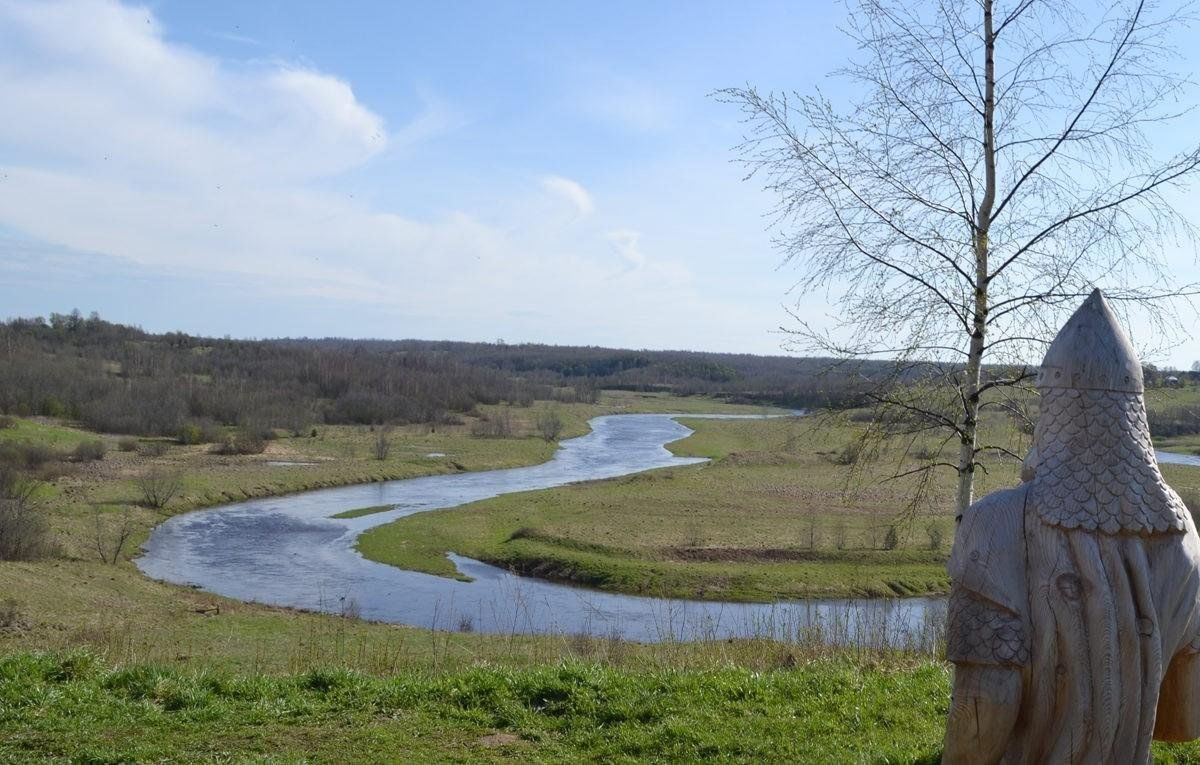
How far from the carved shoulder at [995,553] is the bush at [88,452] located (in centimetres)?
5645

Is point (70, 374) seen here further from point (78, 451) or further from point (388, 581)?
point (388, 581)

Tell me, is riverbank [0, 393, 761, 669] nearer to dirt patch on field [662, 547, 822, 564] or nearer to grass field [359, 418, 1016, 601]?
grass field [359, 418, 1016, 601]

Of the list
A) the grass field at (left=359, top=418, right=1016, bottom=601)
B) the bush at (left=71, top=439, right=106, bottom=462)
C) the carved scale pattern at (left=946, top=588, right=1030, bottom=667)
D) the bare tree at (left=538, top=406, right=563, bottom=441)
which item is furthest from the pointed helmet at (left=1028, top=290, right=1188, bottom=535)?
the bare tree at (left=538, top=406, right=563, bottom=441)

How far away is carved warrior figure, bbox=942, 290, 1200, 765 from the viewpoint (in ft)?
11.0

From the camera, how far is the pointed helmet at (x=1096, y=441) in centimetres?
348

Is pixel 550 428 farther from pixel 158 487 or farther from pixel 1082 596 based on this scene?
pixel 1082 596

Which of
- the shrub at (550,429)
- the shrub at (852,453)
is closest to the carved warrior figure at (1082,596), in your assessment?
the shrub at (852,453)

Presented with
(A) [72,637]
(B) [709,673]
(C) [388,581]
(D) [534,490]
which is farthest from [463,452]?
(B) [709,673]

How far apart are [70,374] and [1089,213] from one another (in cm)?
9085

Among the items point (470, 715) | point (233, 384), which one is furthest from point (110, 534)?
point (233, 384)

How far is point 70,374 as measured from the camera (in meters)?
84.2

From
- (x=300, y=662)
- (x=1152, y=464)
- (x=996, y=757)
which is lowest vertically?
(x=300, y=662)

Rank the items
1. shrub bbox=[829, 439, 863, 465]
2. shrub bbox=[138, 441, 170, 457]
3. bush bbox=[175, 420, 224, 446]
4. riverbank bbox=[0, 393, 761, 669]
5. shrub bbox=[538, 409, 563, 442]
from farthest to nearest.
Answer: shrub bbox=[538, 409, 563, 442] < bush bbox=[175, 420, 224, 446] < shrub bbox=[138, 441, 170, 457] < riverbank bbox=[0, 393, 761, 669] < shrub bbox=[829, 439, 863, 465]

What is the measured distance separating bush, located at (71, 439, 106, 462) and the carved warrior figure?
186 feet
